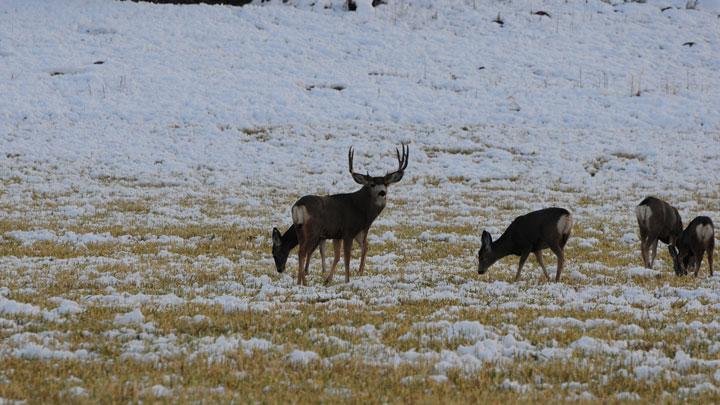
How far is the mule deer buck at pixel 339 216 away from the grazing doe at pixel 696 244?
6.50 m

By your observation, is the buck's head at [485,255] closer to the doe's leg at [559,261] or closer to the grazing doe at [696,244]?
the doe's leg at [559,261]

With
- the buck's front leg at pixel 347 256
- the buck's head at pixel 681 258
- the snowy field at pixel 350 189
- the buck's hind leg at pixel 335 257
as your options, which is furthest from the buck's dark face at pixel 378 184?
the buck's head at pixel 681 258

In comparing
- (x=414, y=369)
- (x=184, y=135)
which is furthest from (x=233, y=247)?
(x=184, y=135)

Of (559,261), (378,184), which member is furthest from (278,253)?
(559,261)

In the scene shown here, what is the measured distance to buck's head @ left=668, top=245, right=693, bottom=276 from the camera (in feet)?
41.6

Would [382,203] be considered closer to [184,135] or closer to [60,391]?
[60,391]

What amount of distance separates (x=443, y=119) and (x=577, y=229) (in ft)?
69.9

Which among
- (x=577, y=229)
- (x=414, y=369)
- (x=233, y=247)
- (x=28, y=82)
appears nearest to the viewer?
(x=414, y=369)

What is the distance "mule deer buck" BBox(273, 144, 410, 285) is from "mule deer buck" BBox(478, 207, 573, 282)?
2450 mm

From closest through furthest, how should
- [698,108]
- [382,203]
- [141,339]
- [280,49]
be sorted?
[141,339], [382,203], [698,108], [280,49]

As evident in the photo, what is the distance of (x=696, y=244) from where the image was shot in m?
12.6

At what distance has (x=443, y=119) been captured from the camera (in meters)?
39.2

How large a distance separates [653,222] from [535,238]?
10.7 ft

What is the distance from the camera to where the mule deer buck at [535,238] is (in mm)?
11852
